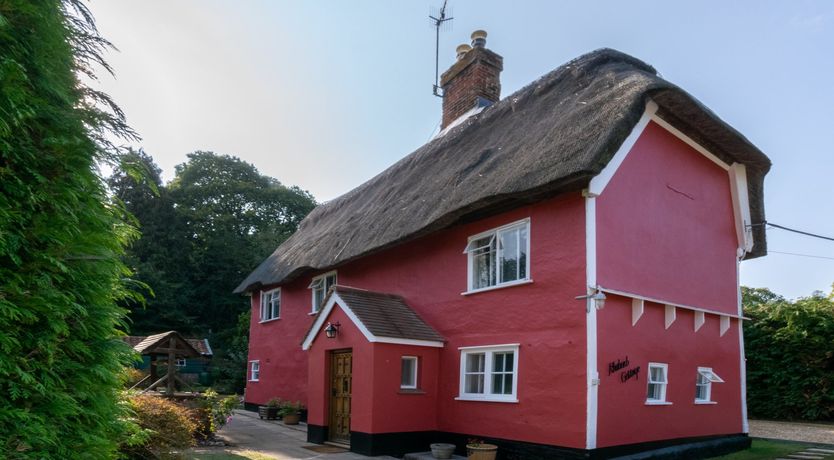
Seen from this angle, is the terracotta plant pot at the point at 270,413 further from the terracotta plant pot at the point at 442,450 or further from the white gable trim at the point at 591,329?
the white gable trim at the point at 591,329

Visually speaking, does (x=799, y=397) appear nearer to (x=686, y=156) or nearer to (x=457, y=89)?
(x=686, y=156)

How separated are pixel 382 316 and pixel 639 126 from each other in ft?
20.7

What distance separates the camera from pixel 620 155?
407 inches

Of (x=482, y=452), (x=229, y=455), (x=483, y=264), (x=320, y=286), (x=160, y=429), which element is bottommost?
(x=229, y=455)

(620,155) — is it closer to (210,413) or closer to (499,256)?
(499,256)

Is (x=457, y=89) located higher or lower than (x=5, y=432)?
higher

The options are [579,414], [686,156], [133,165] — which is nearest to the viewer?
[133,165]

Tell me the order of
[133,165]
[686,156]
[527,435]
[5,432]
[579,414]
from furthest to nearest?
[686,156] → [527,435] → [579,414] → [133,165] → [5,432]

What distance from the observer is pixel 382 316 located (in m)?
12.5

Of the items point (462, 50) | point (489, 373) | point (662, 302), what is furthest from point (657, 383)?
point (462, 50)

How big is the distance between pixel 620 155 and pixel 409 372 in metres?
5.96

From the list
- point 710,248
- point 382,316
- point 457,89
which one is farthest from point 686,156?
point 457,89

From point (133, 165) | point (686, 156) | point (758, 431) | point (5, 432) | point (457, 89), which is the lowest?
point (758, 431)

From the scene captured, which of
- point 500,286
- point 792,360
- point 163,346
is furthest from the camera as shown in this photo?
point 792,360
